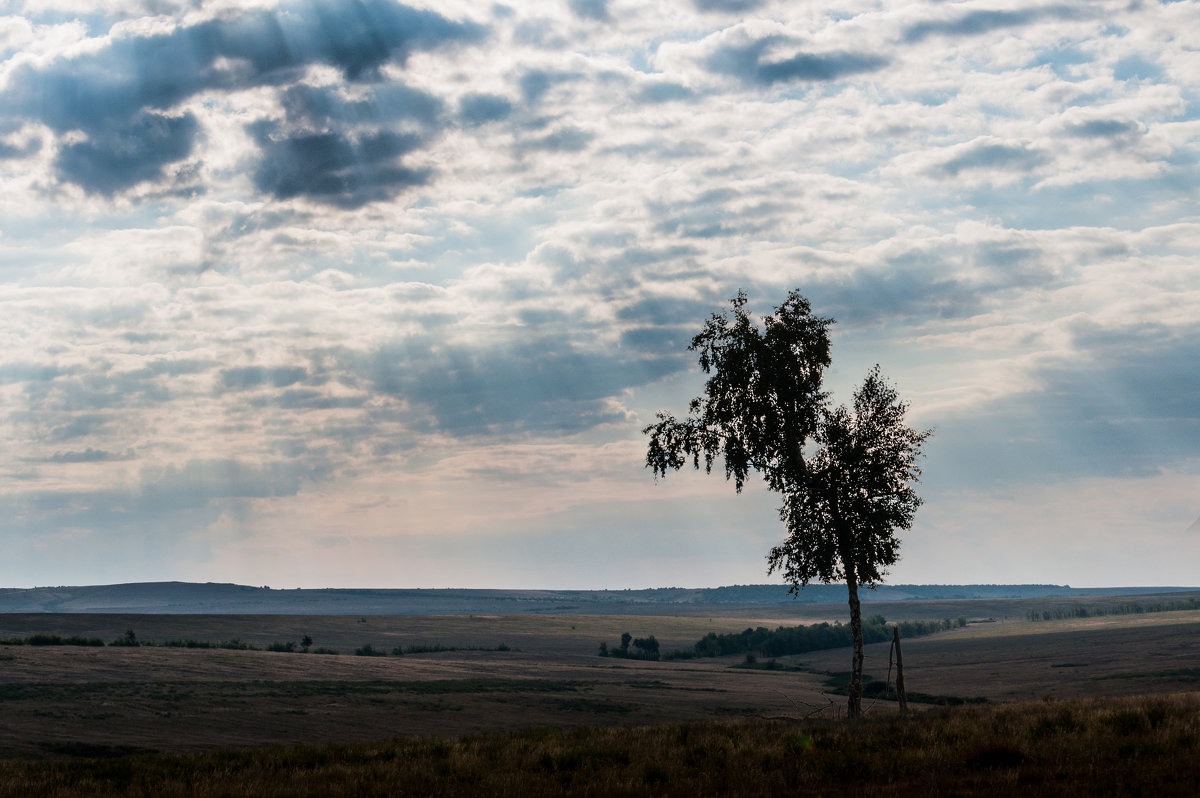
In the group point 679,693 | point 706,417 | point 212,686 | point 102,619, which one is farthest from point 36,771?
point 102,619

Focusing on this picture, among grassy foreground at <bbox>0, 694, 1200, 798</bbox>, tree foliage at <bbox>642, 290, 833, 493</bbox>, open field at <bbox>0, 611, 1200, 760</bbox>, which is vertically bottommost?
open field at <bbox>0, 611, 1200, 760</bbox>

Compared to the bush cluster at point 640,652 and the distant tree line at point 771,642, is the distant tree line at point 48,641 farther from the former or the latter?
the distant tree line at point 771,642

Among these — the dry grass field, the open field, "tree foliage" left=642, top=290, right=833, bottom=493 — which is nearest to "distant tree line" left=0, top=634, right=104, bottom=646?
the open field

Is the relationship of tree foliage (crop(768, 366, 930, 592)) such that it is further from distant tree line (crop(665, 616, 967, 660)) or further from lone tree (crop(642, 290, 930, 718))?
distant tree line (crop(665, 616, 967, 660))

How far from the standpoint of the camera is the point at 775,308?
1713 inches

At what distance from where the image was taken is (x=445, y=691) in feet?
228

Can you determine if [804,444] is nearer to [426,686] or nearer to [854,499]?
[854,499]

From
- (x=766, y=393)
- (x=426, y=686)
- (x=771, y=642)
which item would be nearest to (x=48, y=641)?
(x=426, y=686)

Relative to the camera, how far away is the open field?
44281mm

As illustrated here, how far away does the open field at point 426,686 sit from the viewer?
145 feet

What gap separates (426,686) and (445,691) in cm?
332

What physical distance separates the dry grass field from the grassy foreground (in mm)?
315

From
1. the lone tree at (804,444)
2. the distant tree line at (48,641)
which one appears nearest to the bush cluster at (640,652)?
the distant tree line at (48,641)

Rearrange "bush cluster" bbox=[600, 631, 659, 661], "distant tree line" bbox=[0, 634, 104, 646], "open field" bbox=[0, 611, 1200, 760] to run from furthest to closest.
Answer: "bush cluster" bbox=[600, 631, 659, 661]
"distant tree line" bbox=[0, 634, 104, 646]
"open field" bbox=[0, 611, 1200, 760]
